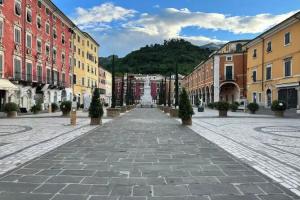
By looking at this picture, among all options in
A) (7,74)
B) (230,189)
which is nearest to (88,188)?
(230,189)

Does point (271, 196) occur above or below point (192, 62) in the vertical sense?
below

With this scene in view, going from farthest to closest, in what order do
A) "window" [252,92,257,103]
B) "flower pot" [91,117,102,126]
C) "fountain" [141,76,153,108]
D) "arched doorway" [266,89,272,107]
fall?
"fountain" [141,76,153,108]
"window" [252,92,257,103]
"arched doorway" [266,89,272,107]
"flower pot" [91,117,102,126]

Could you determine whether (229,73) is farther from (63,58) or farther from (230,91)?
(63,58)

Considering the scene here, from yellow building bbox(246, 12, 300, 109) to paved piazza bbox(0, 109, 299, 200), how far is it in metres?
28.8

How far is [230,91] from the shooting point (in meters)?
63.3

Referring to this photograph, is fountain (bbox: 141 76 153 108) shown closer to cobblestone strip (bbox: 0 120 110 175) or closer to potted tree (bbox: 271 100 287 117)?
potted tree (bbox: 271 100 287 117)

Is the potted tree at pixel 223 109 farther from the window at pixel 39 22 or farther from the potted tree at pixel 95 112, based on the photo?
the window at pixel 39 22

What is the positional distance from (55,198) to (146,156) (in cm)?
388

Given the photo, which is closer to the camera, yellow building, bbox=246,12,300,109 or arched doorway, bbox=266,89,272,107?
yellow building, bbox=246,12,300,109

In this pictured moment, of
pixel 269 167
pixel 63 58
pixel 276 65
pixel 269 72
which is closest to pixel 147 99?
pixel 63 58

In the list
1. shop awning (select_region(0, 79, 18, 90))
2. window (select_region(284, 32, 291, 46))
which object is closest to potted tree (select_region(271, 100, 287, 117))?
window (select_region(284, 32, 291, 46))

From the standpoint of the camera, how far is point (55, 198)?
504cm

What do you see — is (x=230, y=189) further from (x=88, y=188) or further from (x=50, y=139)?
(x=50, y=139)

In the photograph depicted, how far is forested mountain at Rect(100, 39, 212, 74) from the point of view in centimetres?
10879
